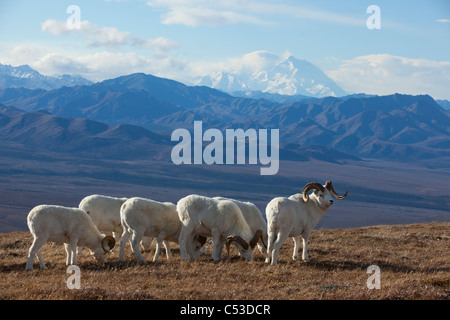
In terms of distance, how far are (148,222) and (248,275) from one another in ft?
16.1

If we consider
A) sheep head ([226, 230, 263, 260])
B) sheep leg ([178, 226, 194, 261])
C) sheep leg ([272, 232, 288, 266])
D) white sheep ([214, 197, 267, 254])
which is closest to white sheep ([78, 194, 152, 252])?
sheep leg ([178, 226, 194, 261])

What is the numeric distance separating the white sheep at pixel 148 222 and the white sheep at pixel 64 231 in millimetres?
780

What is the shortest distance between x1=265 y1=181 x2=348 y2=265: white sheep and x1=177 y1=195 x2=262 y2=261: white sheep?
77 cm

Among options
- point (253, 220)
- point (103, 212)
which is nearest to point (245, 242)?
point (253, 220)

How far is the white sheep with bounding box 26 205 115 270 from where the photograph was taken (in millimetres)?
16453

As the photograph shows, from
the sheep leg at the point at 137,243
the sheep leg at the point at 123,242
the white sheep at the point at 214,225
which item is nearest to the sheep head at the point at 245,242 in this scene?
the white sheep at the point at 214,225

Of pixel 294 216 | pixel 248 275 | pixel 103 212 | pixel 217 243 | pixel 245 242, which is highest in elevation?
pixel 294 216

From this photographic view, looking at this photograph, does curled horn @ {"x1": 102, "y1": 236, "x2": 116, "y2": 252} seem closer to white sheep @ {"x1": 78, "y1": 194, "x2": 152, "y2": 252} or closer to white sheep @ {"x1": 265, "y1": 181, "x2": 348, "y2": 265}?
white sheep @ {"x1": 78, "y1": 194, "x2": 152, "y2": 252}

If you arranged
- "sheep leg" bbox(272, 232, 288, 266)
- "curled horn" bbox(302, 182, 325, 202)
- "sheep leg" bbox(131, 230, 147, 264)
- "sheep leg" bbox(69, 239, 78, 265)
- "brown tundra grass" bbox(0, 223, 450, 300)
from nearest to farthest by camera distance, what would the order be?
1. "brown tundra grass" bbox(0, 223, 450, 300)
2. "sheep leg" bbox(69, 239, 78, 265)
3. "sheep leg" bbox(272, 232, 288, 266)
4. "sheep leg" bbox(131, 230, 147, 264)
5. "curled horn" bbox(302, 182, 325, 202)

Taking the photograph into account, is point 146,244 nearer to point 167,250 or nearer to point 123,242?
point 167,250

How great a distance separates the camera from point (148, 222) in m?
18.6

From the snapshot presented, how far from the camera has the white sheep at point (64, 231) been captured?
54.0 feet
